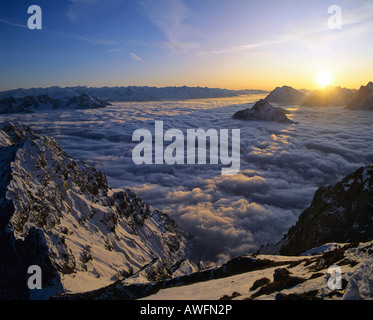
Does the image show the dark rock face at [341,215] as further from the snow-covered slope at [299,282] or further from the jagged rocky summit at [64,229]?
the jagged rocky summit at [64,229]

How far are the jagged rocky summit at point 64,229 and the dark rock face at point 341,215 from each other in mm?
28091

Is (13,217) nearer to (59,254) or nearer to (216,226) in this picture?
(59,254)

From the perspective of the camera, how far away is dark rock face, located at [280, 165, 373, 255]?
32438 millimetres

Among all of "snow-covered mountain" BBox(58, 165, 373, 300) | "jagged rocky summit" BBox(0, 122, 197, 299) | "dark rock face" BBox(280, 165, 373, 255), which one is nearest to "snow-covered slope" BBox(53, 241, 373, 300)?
"snow-covered mountain" BBox(58, 165, 373, 300)

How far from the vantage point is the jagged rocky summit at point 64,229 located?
109 ft

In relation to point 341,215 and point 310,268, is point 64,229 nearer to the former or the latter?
point 310,268

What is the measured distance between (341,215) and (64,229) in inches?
1959

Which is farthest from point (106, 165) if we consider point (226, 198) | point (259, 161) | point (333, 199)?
point (333, 199)

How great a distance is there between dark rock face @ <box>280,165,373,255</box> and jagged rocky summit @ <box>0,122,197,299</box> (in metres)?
28.1

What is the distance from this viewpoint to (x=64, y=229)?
42.9 meters

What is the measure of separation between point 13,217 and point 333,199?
179ft

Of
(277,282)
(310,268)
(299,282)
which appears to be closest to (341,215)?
(310,268)

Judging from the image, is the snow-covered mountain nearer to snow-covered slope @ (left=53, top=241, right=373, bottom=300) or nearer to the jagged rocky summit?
snow-covered slope @ (left=53, top=241, right=373, bottom=300)
